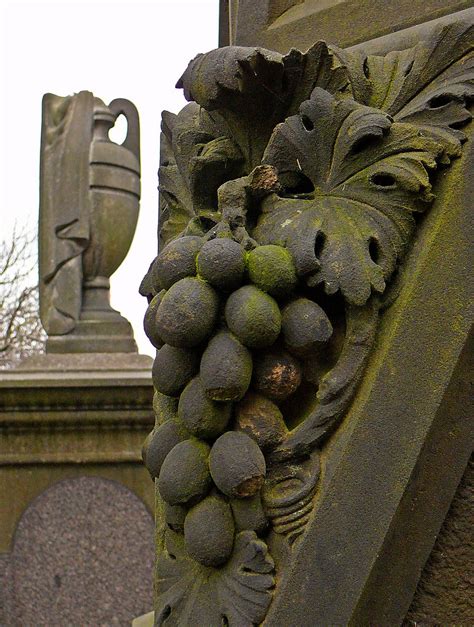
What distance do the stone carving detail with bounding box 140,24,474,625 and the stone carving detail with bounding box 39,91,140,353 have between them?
323 cm

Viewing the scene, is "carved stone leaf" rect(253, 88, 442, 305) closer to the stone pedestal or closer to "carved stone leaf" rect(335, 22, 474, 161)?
"carved stone leaf" rect(335, 22, 474, 161)

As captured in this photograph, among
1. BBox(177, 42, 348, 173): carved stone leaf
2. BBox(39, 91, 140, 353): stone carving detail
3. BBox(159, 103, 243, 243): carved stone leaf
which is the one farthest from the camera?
BBox(39, 91, 140, 353): stone carving detail

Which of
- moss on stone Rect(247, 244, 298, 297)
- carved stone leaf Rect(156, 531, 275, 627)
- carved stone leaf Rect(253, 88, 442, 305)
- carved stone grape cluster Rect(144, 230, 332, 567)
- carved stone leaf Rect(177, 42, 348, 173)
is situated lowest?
carved stone leaf Rect(156, 531, 275, 627)

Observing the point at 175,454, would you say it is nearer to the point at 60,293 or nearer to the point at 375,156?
the point at 375,156

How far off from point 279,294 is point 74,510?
2742mm

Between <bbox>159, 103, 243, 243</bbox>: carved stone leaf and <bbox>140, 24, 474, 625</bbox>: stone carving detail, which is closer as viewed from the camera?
<bbox>140, 24, 474, 625</bbox>: stone carving detail

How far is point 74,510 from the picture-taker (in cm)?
350

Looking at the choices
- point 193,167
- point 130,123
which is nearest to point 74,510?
point 130,123

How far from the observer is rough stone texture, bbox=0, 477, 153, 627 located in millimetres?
3457

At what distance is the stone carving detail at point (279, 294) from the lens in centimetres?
96

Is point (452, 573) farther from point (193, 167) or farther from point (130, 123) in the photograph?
point (130, 123)

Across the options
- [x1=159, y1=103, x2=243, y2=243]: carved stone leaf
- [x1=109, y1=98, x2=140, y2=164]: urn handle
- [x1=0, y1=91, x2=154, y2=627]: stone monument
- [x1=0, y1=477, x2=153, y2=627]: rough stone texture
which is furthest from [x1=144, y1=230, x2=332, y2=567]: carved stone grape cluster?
[x1=109, y1=98, x2=140, y2=164]: urn handle

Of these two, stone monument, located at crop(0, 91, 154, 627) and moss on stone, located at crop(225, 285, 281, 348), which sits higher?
moss on stone, located at crop(225, 285, 281, 348)

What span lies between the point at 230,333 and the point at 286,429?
13 cm
